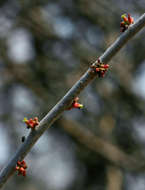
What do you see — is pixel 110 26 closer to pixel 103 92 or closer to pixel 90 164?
pixel 103 92

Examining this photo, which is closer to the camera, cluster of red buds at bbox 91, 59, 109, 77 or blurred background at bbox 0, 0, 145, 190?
cluster of red buds at bbox 91, 59, 109, 77

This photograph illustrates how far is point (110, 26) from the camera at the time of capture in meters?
10.7

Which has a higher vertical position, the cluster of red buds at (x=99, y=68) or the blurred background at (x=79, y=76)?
the blurred background at (x=79, y=76)

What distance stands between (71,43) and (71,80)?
3.24 ft

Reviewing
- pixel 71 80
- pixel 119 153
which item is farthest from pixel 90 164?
pixel 71 80

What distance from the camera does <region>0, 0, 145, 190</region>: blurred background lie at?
970cm

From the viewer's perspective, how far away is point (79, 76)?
998cm

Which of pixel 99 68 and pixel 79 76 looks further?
pixel 79 76

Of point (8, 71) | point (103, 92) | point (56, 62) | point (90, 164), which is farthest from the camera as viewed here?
point (90, 164)

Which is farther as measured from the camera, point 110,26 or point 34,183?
point 34,183

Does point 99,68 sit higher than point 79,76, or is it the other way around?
point 79,76

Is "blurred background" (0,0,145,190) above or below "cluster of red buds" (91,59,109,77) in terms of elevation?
above

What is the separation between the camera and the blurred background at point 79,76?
9.70m

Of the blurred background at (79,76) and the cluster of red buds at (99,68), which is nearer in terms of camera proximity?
the cluster of red buds at (99,68)
